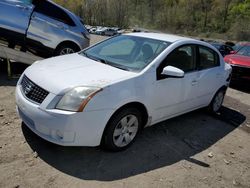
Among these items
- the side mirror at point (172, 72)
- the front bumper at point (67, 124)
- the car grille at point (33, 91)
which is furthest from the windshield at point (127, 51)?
the car grille at point (33, 91)

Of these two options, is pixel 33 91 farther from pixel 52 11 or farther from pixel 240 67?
pixel 240 67

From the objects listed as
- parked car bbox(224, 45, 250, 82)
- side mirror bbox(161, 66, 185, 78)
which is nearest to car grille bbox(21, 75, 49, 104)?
side mirror bbox(161, 66, 185, 78)

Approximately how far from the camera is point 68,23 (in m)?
7.75

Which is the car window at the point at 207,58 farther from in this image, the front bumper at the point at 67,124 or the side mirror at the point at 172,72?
the front bumper at the point at 67,124

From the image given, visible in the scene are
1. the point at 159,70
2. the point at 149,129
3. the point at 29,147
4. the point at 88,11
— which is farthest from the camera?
the point at 88,11

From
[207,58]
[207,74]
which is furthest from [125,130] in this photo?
[207,58]

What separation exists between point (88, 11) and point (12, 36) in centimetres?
6840

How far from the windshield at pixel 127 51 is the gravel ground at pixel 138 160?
47.0 inches

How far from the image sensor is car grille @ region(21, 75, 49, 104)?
3540mm

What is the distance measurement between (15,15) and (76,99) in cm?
434

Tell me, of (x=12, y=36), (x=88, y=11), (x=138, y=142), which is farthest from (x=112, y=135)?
(x=88, y=11)

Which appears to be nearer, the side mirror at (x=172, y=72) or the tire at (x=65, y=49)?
the side mirror at (x=172, y=72)

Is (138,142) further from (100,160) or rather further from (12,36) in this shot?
(12,36)

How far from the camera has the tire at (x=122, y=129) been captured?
374cm
